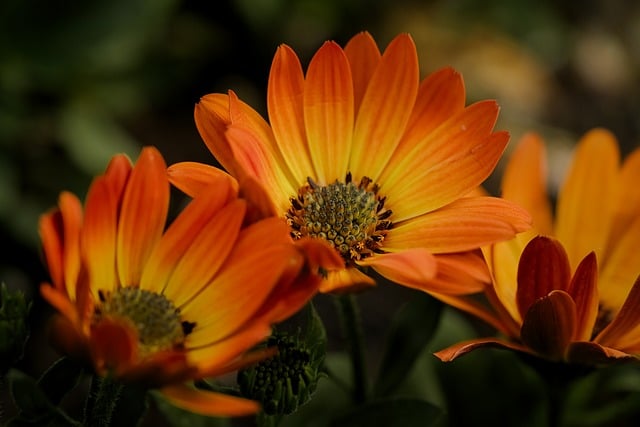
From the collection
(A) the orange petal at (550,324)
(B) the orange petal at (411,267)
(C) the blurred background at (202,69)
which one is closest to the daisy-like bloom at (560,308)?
(A) the orange petal at (550,324)

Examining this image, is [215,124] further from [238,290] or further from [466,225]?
[466,225]

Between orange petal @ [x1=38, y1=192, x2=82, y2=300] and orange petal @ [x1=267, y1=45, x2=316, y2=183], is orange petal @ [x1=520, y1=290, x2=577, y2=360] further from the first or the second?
orange petal @ [x1=38, y1=192, x2=82, y2=300]

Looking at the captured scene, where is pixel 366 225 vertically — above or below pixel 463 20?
below

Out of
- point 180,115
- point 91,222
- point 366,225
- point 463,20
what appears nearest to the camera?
point 91,222

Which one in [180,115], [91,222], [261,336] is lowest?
[261,336]

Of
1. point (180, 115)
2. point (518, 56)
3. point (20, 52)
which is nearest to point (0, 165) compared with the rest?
point (20, 52)


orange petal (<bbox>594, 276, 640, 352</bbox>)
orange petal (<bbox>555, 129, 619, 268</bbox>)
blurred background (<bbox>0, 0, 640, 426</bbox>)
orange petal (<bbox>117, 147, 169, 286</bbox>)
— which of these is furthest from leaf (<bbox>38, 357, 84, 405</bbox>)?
blurred background (<bbox>0, 0, 640, 426</bbox>)

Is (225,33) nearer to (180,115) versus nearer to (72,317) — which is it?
(180,115)

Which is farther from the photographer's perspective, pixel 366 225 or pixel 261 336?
pixel 366 225
